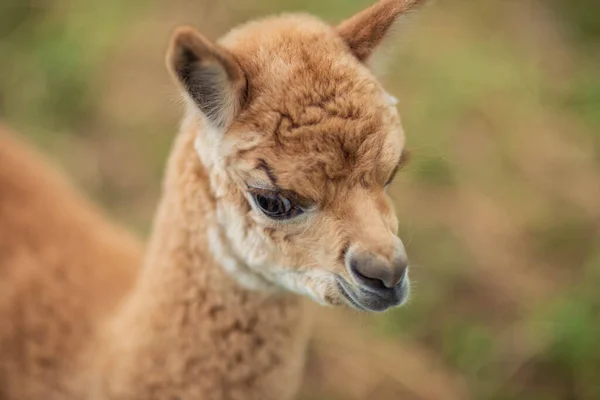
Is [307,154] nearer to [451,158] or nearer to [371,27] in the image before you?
[371,27]

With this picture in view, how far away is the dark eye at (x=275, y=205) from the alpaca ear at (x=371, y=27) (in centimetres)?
39

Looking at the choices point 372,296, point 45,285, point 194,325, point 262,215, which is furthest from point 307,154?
point 45,285

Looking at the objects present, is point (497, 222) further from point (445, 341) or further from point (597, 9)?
point (597, 9)

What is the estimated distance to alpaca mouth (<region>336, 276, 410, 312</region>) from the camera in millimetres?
1293

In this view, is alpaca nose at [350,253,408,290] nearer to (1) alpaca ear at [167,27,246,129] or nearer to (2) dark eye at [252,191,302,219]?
(2) dark eye at [252,191,302,219]

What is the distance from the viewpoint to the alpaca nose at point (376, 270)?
122cm

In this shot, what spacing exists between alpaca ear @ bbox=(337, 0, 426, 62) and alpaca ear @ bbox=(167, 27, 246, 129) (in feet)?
0.97

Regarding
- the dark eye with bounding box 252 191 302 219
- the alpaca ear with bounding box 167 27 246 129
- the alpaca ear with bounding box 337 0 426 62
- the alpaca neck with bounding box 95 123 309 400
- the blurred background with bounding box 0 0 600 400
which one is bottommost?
the alpaca neck with bounding box 95 123 309 400

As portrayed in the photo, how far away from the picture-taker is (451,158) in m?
Answer: 2.95

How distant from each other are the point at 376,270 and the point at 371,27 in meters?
0.56

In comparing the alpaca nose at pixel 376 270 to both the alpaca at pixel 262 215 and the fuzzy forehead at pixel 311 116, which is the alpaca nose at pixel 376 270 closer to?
the alpaca at pixel 262 215

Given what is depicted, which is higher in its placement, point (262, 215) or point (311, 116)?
point (311, 116)

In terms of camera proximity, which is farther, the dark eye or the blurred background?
the blurred background

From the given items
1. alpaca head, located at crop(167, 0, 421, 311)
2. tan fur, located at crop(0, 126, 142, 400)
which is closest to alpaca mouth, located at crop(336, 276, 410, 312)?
alpaca head, located at crop(167, 0, 421, 311)
